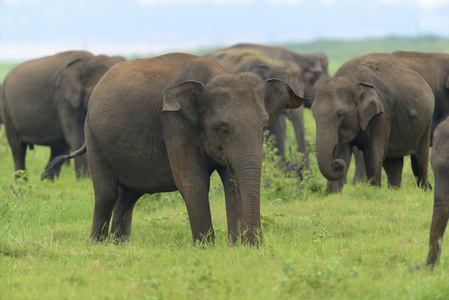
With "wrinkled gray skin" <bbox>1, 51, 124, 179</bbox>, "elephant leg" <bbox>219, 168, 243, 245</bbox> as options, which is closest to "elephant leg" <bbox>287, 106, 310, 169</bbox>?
"wrinkled gray skin" <bbox>1, 51, 124, 179</bbox>

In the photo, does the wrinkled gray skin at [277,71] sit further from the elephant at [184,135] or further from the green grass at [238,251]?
the elephant at [184,135]

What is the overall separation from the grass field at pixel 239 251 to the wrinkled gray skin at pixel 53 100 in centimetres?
275

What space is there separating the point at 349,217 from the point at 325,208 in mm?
749

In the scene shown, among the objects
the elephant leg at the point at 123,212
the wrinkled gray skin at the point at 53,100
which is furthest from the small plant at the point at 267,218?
the wrinkled gray skin at the point at 53,100

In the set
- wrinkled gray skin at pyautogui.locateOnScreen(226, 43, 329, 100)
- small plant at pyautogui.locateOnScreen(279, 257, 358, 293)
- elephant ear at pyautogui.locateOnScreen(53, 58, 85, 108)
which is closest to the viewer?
small plant at pyautogui.locateOnScreen(279, 257, 358, 293)

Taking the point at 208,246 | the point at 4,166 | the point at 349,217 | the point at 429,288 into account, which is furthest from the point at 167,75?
the point at 4,166

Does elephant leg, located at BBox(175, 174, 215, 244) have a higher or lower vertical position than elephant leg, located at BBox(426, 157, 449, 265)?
lower

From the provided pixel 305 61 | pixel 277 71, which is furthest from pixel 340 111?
pixel 305 61

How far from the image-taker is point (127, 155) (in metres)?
7.91

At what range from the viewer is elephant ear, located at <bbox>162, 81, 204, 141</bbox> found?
7090 mm

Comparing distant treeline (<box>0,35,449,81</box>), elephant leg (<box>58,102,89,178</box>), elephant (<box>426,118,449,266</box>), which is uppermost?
elephant (<box>426,118,449,266</box>)

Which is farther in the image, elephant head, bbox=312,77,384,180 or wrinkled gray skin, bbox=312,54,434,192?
wrinkled gray skin, bbox=312,54,434,192

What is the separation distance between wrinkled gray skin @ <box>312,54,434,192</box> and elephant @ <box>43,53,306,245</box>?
3013 mm

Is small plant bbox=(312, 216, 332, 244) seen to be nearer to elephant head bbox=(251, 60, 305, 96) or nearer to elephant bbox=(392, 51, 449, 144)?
elephant bbox=(392, 51, 449, 144)
